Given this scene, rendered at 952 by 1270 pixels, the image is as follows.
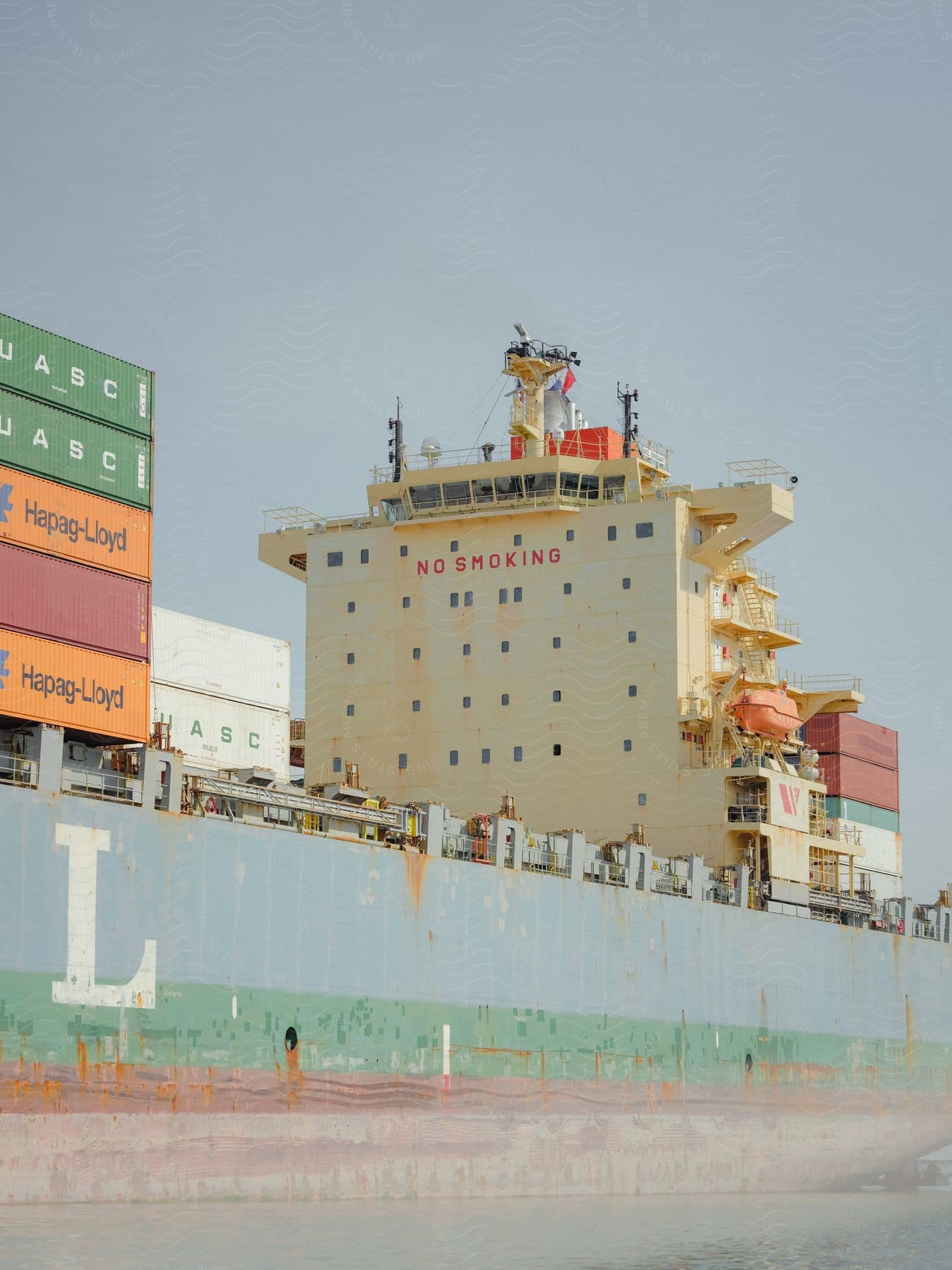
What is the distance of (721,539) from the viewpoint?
36500 millimetres

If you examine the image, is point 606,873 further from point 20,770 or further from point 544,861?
point 20,770

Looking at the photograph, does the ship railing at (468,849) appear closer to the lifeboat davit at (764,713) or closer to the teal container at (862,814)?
the lifeboat davit at (764,713)

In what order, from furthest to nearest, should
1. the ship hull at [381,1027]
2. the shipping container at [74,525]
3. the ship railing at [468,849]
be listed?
the ship railing at [468,849], the shipping container at [74,525], the ship hull at [381,1027]

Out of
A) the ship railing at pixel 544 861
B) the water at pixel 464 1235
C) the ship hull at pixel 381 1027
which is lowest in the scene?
the water at pixel 464 1235

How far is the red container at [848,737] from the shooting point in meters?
51.1

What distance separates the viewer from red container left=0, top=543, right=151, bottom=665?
2183 centimetres

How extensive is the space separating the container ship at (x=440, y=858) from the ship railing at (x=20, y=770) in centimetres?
10

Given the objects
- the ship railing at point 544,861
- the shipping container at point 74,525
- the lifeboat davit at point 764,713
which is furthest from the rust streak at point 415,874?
the lifeboat davit at point 764,713

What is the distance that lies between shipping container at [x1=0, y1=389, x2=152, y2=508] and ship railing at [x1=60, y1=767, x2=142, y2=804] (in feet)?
12.3

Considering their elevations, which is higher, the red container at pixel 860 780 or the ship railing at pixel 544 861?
the red container at pixel 860 780

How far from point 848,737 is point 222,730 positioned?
26.0m

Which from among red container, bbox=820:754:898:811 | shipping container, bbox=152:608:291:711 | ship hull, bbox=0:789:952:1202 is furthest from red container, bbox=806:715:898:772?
shipping container, bbox=152:608:291:711

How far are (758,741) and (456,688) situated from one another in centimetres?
634

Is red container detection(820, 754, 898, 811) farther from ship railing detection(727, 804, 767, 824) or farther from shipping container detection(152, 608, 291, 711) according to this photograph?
shipping container detection(152, 608, 291, 711)
